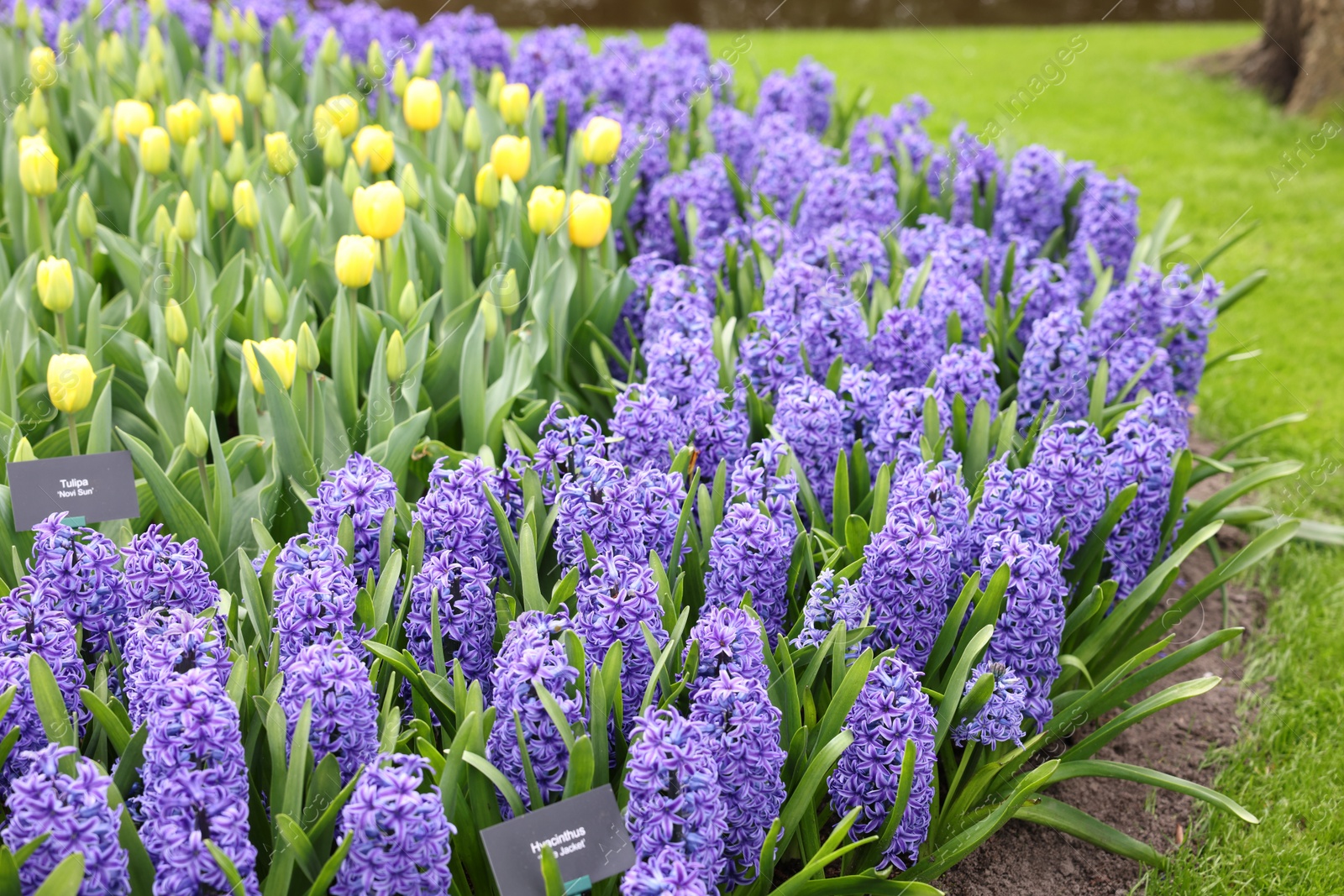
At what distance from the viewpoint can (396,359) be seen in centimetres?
239

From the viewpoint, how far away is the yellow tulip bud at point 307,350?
2217 millimetres

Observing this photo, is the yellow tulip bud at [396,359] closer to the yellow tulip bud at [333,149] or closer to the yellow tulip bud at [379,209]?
the yellow tulip bud at [379,209]

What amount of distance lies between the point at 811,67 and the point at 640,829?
408cm

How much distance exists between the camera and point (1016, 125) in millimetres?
7332

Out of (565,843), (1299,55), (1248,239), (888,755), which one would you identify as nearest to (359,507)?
(565,843)

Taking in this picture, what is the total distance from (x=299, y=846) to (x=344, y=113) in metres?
2.84

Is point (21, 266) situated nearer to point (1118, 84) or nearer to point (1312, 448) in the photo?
point (1312, 448)

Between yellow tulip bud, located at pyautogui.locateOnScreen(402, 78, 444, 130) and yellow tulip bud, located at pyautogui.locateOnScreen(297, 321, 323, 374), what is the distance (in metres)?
1.61

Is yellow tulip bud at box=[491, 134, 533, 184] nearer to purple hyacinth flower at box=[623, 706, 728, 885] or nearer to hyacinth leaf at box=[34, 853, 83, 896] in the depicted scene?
purple hyacinth flower at box=[623, 706, 728, 885]

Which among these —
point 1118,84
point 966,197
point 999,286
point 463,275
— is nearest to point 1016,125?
point 1118,84

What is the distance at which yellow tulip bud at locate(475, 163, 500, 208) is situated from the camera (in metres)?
3.16

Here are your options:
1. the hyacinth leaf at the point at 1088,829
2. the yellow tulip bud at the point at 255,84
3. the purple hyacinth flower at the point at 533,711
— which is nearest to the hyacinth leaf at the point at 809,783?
the purple hyacinth flower at the point at 533,711

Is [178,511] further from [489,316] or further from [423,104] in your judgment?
[423,104]

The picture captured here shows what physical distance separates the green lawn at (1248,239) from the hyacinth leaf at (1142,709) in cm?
30
